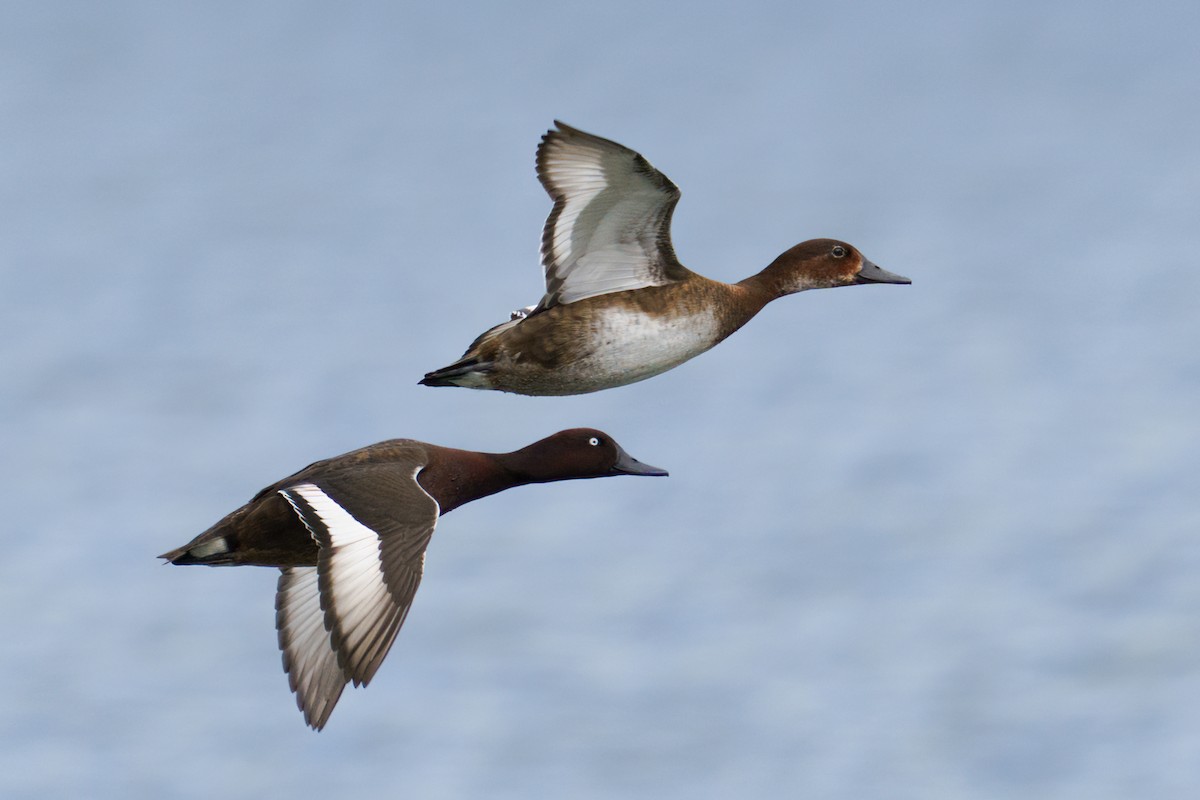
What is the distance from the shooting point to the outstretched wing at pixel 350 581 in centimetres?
1028

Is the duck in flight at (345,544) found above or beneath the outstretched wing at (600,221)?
beneath

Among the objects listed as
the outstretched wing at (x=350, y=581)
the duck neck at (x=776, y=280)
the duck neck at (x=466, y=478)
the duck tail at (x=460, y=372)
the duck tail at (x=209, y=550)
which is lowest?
the outstretched wing at (x=350, y=581)

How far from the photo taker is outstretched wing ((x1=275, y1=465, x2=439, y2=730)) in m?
10.3

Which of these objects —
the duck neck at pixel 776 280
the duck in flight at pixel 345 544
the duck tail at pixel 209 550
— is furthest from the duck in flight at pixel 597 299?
the duck tail at pixel 209 550

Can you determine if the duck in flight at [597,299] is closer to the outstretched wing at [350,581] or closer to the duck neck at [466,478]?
the duck neck at [466,478]

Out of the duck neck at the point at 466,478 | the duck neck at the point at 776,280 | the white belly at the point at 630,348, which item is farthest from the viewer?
the duck neck at the point at 776,280

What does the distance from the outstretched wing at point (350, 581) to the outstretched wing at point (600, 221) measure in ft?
5.53

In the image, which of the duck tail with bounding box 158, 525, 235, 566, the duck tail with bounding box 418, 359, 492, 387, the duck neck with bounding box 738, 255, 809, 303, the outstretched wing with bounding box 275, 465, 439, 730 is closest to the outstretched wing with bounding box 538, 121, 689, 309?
the duck tail with bounding box 418, 359, 492, 387

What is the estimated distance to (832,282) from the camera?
13633 millimetres

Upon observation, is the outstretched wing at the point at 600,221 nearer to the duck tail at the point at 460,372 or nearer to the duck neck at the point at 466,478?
the duck tail at the point at 460,372

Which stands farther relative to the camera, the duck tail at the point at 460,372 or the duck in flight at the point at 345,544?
the duck tail at the point at 460,372

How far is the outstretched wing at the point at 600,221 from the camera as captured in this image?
39.2 ft

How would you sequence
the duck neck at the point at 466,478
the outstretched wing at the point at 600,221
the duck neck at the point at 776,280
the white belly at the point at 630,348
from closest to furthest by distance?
the outstretched wing at the point at 600,221
the duck neck at the point at 466,478
the white belly at the point at 630,348
the duck neck at the point at 776,280

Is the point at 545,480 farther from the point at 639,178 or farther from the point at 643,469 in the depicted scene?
the point at 639,178
